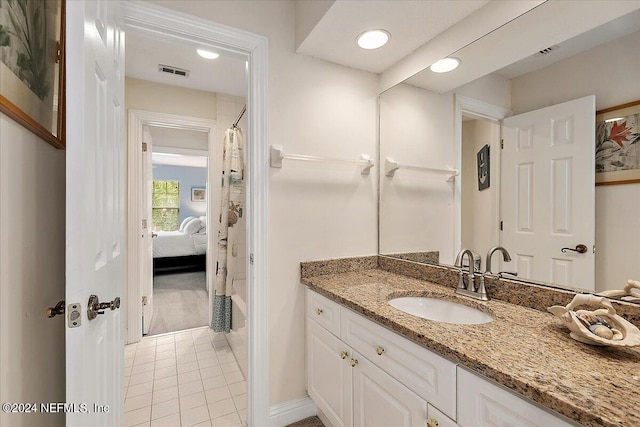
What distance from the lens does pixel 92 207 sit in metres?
0.80

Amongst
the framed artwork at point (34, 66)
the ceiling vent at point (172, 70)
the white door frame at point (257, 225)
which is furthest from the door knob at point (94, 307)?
the ceiling vent at point (172, 70)

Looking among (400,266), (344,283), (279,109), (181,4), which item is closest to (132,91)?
(181,4)

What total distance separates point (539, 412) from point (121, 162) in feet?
5.23

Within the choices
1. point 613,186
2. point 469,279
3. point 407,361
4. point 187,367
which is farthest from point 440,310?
point 187,367

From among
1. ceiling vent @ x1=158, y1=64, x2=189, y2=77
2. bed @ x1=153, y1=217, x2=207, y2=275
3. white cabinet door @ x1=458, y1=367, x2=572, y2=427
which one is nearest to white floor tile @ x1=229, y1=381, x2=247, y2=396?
white cabinet door @ x1=458, y1=367, x2=572, y2=427

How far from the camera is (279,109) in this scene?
163 centimetres

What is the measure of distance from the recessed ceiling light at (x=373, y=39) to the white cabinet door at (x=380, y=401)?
5.22 ft

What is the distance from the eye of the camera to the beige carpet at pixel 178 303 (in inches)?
123

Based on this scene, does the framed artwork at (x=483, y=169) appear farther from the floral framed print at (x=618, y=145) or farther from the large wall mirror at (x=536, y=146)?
the floral framed print at (x=618, y=145)

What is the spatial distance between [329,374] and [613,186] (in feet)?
4.56

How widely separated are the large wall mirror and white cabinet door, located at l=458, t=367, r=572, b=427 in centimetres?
63

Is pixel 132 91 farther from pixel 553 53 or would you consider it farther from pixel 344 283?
pixel 553 53

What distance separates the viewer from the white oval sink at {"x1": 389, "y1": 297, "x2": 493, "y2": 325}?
3.97ft

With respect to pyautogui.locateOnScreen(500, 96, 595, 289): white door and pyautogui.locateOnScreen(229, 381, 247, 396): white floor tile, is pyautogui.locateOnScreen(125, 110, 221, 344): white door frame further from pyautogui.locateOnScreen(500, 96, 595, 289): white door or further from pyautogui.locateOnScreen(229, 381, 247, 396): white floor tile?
pyautogui.locateOnScreen(500, 96, 595, 289): white door
